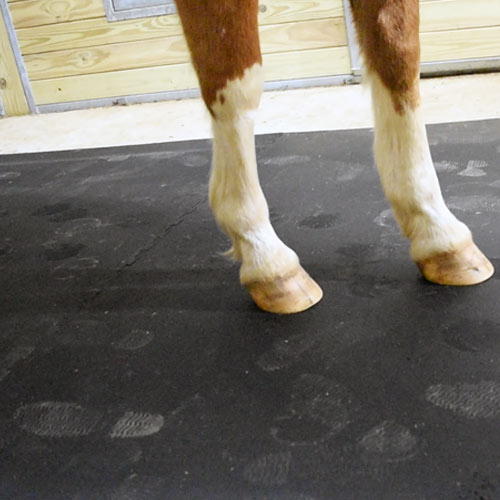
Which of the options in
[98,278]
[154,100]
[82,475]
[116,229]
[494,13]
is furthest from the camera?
[154,100]

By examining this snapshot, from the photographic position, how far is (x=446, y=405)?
0.88 meters

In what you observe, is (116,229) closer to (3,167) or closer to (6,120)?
(3,167)

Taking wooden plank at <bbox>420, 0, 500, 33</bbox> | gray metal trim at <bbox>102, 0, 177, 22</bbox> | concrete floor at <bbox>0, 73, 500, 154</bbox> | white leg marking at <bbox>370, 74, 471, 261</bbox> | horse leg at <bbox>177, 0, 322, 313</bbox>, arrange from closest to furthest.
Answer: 1. horse leg at <bbox>177, 0, 322, 313</bbox>
2. white leg marking at <bbox>370, 74, 471, 261</bbox>
3. concrete floor at <bbox>0, 73, 500, 154</bbox>
4. wooden plank at <bbox>420, 0, 500, 33</bbox>
5. gray metal trim at <bbox>102, 0, 177, 22</bbox>

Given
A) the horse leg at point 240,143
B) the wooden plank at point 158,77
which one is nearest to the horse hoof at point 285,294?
the horse leg at point 240,143

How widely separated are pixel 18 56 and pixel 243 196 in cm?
276

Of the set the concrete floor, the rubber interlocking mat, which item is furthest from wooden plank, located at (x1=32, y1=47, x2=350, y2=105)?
the rubber interlocking mat

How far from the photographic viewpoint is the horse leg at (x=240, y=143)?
1046 millimetres

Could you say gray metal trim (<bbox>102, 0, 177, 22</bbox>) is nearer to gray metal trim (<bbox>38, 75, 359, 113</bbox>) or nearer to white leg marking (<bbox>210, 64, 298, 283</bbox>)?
gray metal trim (<bbox>38, 75, 359, 113</bbox>)

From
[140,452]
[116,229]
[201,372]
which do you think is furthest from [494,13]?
[140,452]

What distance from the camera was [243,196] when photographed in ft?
3.88

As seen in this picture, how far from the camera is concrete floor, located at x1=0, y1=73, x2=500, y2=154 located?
258 cm

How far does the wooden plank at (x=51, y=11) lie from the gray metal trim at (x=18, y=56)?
0.03 meters

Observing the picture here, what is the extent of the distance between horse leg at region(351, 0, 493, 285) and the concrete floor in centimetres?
128

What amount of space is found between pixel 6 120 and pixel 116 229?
7.02ft
